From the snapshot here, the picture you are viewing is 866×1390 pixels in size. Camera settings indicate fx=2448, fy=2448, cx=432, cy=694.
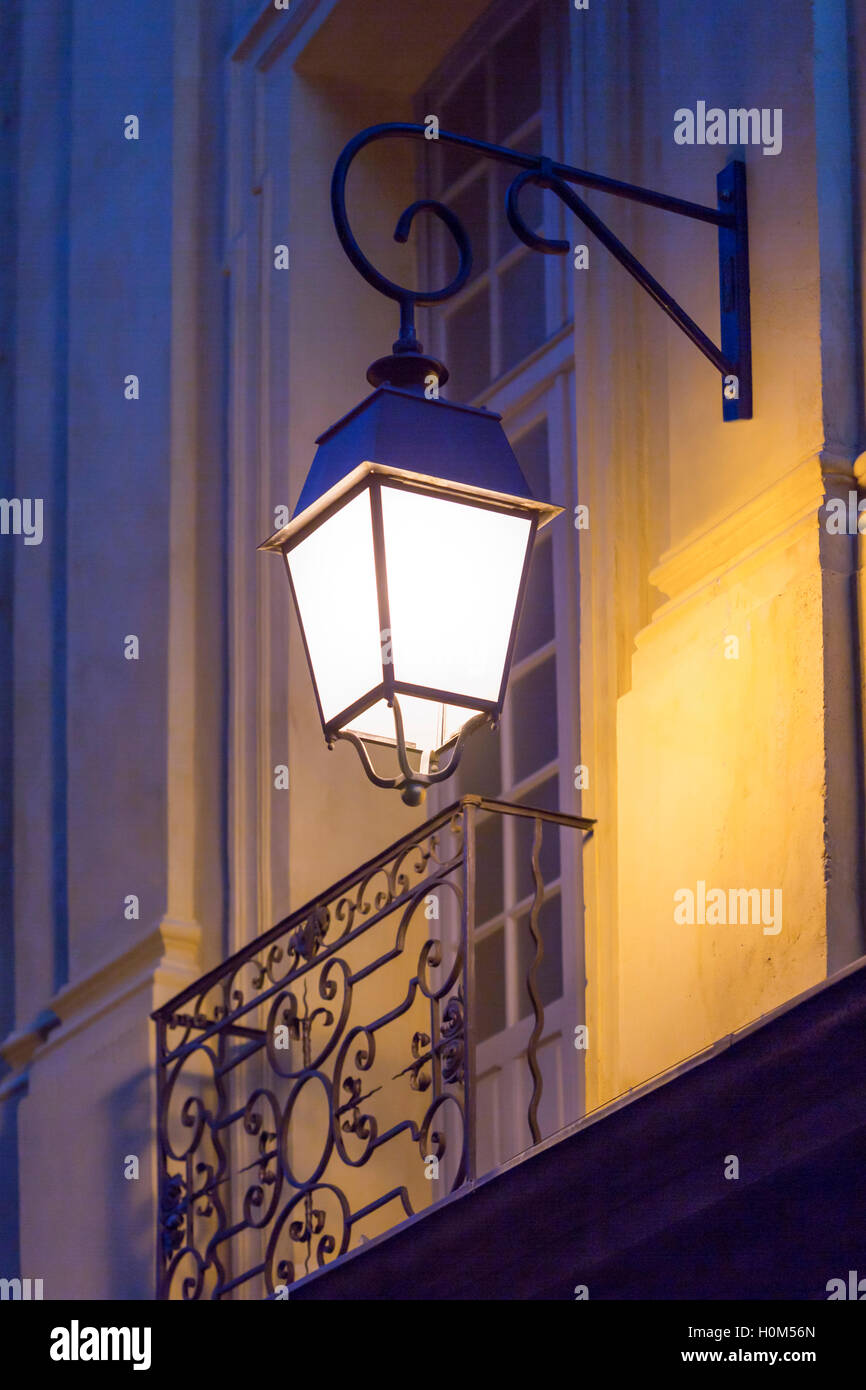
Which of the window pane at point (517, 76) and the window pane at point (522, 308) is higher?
the window pane at point (517, 76)

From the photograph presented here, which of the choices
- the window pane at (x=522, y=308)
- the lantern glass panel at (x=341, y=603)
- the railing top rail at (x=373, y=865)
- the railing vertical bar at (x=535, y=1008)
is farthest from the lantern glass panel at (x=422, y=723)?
the window pane at (x=522, y=308)

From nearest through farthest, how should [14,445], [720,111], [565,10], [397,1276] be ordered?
[397,1276] → [720,111] → [565,10] → [14,445]

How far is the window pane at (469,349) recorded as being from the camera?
739cm

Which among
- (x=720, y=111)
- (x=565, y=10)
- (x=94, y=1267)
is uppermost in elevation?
Result: (x=565, y=10)

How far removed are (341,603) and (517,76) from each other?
3.24 m

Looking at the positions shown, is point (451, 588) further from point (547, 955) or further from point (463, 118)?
point (463, 118)

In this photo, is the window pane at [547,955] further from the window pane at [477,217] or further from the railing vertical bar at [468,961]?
the window pane at [477,217]

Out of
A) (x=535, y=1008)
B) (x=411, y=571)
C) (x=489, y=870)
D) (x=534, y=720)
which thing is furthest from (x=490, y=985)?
(x=411, y=571)

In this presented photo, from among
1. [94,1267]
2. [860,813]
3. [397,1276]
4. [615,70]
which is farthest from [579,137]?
[94,1267]

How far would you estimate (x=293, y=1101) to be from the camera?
19.5 ft

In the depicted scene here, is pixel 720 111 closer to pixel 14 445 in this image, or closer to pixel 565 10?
pixel 565 10

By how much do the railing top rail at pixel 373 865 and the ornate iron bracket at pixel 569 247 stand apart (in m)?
0.94

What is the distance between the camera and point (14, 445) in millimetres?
9484
